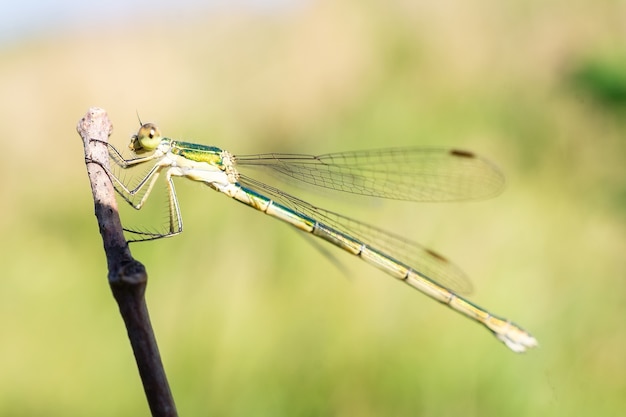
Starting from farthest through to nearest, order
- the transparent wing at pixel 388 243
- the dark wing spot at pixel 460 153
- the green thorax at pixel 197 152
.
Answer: the dark wing spot at pixel 460 153 < the transparent wing at pixel 388 243 < the green thorax at pixel 197 152

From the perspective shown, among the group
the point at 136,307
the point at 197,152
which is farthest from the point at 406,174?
the point at 136,307

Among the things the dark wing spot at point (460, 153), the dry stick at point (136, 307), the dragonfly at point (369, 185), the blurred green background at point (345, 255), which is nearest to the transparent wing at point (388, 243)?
the dragonfly at point (369, 185)

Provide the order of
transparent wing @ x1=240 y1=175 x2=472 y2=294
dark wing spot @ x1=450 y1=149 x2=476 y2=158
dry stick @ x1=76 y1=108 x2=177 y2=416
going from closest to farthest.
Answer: dry stick @ x1=76 y1=108 x2=177 y2=416, transparent wing @ x1=240 y1=175 x2=472 y2=294, dark wing spot @ x1=450 y1=149 x2=476 y2=158

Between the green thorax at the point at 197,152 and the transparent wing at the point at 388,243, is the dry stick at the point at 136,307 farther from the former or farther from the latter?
the transparent wing at the point at 388,243

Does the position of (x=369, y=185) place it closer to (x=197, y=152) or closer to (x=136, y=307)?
(x=197, y=152)

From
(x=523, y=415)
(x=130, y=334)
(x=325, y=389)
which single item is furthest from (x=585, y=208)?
(x=130, y=334)

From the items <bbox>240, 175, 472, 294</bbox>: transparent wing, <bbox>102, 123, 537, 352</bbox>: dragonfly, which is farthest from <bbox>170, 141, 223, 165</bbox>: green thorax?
<bbox>240, 175, 472, 294</bbox>: transparent wing

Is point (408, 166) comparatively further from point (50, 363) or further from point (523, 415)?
point (50, 363)

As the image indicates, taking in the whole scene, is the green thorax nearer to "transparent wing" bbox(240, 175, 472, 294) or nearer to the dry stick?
"transparent wing" bbox(240, 175, 472, 294)
